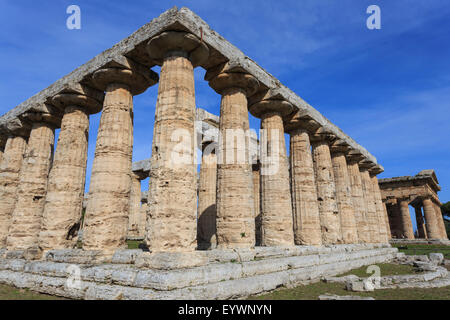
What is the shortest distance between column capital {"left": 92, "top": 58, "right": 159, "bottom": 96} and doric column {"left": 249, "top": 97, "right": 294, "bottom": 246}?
453cm

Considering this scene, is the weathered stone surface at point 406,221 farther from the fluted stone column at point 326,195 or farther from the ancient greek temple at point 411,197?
the fluted stone column at point 326,195

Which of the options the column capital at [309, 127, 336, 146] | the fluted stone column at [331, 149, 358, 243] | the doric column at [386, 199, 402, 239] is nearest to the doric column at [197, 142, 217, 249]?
the column capital at [309, 127, 336, 146]

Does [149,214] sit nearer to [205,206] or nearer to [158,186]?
[158,186]

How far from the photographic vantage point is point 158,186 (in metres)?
7.45

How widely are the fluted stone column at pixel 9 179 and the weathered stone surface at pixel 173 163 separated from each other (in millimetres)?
10804

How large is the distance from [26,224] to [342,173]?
17.0m

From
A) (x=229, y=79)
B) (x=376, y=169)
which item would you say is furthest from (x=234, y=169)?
(x=376, y=169)

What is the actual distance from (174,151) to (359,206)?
50.9 ft

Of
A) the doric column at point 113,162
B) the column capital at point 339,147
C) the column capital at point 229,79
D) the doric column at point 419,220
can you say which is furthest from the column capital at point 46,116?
the doric column at point 419,220

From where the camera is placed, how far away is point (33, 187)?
12.8 meters

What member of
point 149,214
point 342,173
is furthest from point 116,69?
point 342,173

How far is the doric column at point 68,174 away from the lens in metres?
10.5
